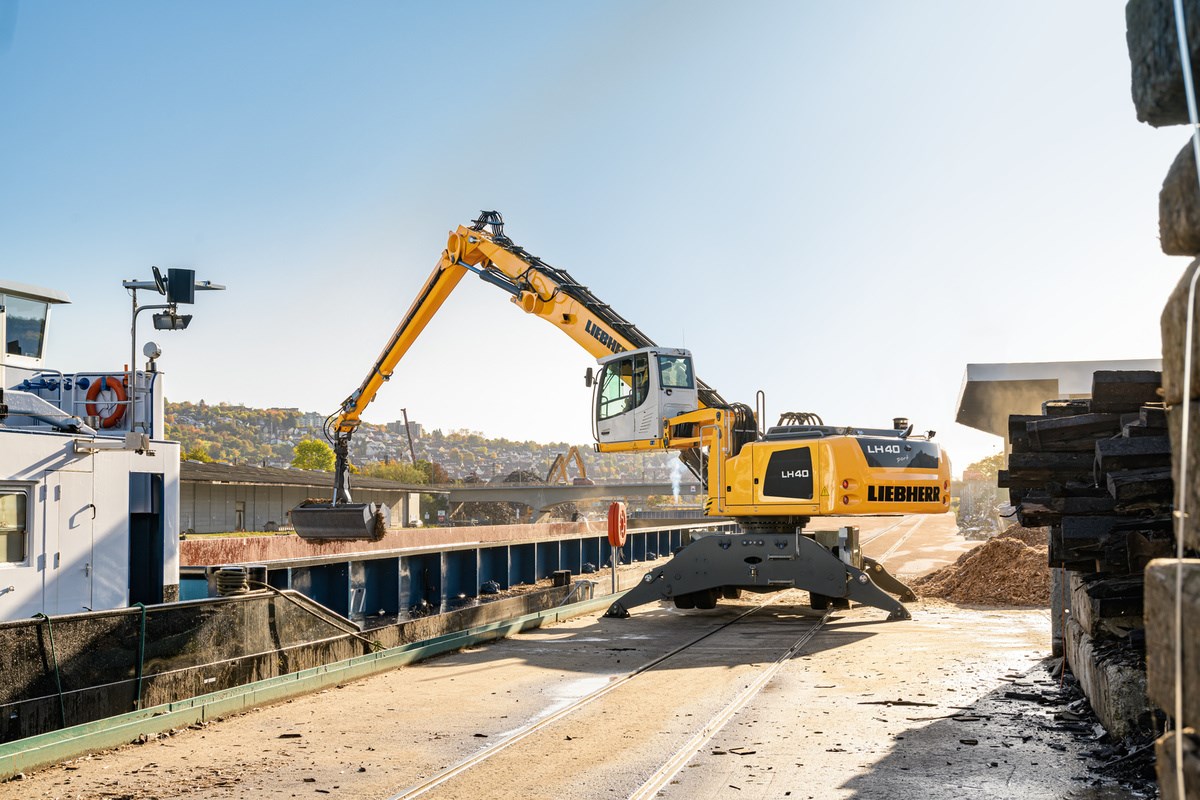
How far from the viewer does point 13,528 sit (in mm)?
10820

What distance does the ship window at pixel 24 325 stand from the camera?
13336 mm

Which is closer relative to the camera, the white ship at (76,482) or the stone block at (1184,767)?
the stone block at (1184,767)

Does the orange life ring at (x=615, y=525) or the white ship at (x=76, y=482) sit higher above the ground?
the white ship at (x=76, y=482)

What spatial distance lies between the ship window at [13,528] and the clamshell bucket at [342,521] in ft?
27.2

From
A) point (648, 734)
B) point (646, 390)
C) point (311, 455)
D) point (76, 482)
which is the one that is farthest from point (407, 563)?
→ point (311, 455)

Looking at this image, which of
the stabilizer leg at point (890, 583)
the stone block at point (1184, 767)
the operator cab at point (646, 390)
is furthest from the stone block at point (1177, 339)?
the stabilizer leg at point (890, 583)

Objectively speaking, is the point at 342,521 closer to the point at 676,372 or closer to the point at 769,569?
the point at 676,372

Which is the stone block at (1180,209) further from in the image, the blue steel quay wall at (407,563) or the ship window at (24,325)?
the blue steel quay wall at (407,563)

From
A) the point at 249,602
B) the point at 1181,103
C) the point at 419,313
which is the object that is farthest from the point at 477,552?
the point at 1181,103

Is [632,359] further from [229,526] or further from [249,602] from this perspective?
[229,526]

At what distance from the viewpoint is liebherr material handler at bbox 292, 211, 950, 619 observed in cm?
1794

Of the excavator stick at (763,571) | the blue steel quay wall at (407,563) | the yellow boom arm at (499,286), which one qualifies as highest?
the yellow boom arm at (499,286)

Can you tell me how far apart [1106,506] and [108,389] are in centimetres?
1173

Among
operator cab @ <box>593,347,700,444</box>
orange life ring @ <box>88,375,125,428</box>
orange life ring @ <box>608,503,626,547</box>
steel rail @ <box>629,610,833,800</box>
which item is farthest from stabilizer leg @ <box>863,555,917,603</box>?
orange life ring @ <box>88,375,125,428</box>
